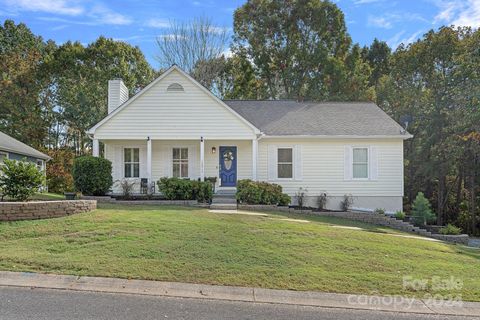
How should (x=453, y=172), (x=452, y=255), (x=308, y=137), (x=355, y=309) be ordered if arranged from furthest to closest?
(x=453, y=172)
(x=308, y=137)
(x=452, y=255)
(x=355, y=309)

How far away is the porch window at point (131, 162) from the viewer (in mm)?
18031

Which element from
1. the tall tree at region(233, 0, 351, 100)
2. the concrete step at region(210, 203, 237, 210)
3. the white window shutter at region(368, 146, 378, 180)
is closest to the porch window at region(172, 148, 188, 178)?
the concrete step at region(210, 203, 237, 210)

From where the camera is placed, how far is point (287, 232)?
31.7 feet

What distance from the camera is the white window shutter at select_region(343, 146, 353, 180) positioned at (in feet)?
57.9

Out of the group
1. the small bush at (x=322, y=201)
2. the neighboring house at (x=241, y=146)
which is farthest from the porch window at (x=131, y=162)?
the small bush at (x=322, y=201)

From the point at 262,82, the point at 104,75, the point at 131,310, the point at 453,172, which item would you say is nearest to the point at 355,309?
the point at 131,310

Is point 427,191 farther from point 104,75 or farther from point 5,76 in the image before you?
point 5,76

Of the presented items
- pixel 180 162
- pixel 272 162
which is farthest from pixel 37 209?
pixel 272 162

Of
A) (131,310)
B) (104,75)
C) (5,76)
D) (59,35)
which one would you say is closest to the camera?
(131,310)

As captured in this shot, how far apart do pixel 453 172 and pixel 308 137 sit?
12.4m

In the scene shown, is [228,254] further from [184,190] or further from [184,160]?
[184,160]

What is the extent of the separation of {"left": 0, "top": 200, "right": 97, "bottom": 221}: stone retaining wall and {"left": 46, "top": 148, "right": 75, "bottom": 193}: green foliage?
62.6 ft

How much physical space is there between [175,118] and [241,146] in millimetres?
3459

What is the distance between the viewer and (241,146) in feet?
59.5
